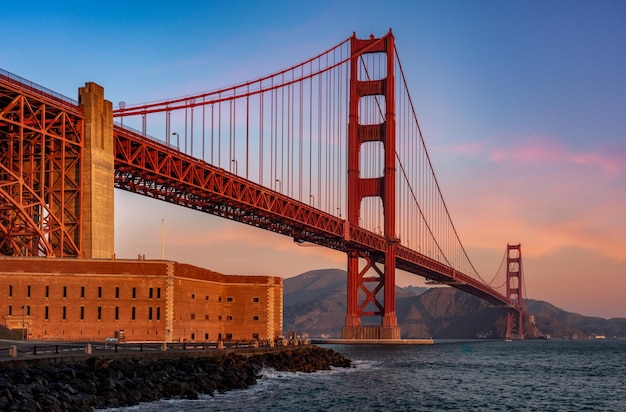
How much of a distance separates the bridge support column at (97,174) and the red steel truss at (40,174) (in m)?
0.58

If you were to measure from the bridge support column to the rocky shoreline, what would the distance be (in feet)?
63.2

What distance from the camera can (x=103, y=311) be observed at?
6128 centimetres

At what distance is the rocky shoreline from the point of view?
94.7 feet

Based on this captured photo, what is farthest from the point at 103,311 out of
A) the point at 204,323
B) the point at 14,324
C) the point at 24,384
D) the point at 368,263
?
the point at 368,263

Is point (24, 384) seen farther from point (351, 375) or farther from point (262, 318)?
point (262, 318)

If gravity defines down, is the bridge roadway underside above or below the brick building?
above

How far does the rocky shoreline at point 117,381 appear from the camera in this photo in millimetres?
28859

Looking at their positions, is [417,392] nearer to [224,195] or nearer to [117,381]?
[117,381]

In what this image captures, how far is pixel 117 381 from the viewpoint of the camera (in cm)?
3491

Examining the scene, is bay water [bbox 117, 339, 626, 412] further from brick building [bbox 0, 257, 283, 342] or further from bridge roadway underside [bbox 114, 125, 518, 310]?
bridge roadway underside [bbox 114, 125, 518, 310]

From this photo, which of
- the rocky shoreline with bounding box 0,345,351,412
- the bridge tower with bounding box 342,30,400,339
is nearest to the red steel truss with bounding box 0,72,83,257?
the rocky shoreline with bounding box 0,345,351,412

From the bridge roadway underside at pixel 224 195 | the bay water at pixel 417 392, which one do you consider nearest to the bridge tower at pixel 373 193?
the bridge roadway underside at pixel 224 195

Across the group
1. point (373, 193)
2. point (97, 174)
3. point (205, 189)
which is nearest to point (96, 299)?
point (97, 174)

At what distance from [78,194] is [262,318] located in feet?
79.7
